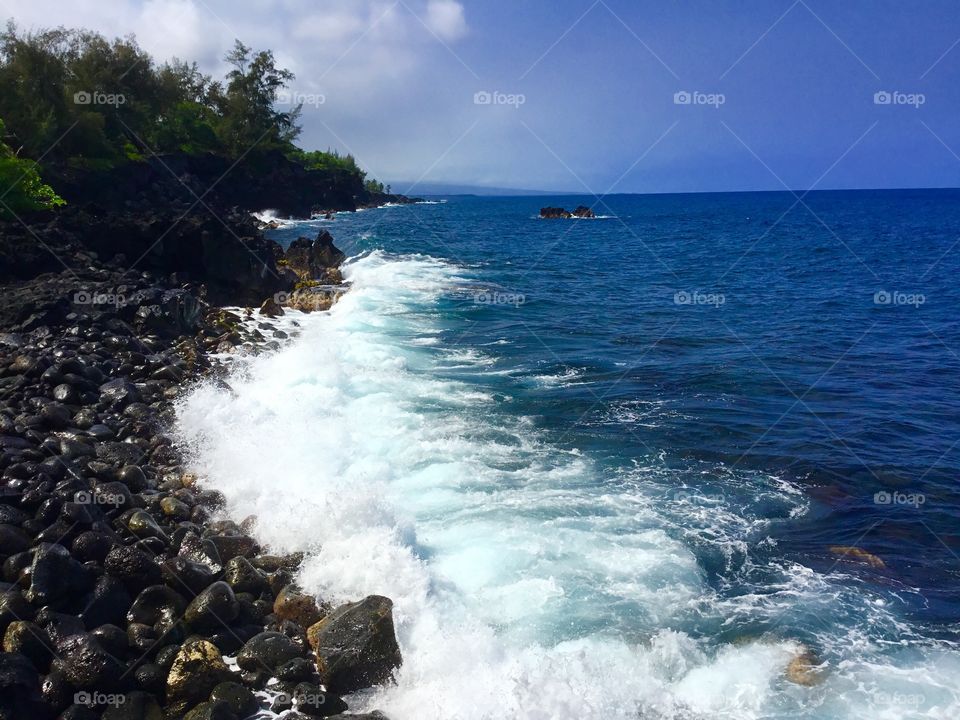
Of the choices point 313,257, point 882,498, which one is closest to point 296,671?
point 882,498

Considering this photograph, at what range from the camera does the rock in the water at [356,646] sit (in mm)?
7676

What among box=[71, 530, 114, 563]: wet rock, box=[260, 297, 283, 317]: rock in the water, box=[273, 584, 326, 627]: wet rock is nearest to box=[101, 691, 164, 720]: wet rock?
box=[273, 584, 326, 627]: wet rock

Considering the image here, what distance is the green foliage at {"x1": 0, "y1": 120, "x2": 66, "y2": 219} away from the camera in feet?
80.3

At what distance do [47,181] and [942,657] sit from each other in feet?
133

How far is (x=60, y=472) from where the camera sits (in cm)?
1032

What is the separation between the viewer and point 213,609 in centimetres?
809

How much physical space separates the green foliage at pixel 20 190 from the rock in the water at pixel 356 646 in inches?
937

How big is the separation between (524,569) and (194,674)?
4931 millimetres

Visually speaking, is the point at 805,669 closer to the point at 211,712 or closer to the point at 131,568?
the point at 211,712

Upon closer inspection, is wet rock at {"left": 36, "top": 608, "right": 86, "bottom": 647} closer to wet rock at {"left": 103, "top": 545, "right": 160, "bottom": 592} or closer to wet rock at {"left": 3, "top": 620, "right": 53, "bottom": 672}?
wet rock at {"left": 3, "top": 620, "right": 53, "bottom": 672}

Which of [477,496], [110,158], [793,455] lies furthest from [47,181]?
[793,455]

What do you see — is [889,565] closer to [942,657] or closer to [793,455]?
[942,657]

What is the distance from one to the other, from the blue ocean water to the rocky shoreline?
27.2 inches

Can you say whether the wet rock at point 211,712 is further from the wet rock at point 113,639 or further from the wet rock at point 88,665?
the wet rock at point 113,639
